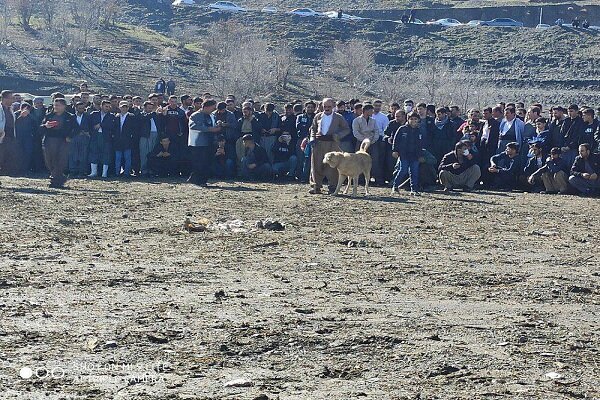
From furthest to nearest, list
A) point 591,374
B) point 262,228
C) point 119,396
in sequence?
point 262,228
point 591,374
point 119,396

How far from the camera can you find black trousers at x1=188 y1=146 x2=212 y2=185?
2220cm

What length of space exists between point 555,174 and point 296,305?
13322 millimetres

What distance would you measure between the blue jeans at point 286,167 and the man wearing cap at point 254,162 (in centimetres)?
17

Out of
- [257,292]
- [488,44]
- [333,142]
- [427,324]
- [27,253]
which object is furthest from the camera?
[488,44]

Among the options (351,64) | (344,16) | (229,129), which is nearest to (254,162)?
(229,129)

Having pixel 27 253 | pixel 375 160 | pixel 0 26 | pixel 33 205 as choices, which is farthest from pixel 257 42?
pixel 27 253

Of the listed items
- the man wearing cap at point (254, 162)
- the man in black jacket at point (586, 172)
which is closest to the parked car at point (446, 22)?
the man wearing cap at point (254, 162)

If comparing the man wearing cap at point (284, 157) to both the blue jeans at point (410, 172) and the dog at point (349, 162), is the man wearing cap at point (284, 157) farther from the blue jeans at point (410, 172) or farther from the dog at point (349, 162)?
the dog at point (349, 162)

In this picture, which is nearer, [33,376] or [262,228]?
[33,376]

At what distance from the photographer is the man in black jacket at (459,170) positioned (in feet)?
73.2

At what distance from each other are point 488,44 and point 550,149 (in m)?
57.8

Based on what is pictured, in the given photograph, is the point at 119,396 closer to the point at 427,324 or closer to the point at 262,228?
the point at 427,324

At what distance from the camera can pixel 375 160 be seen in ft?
76.3

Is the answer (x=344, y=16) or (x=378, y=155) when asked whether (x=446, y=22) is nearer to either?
(x=344, y=16)
